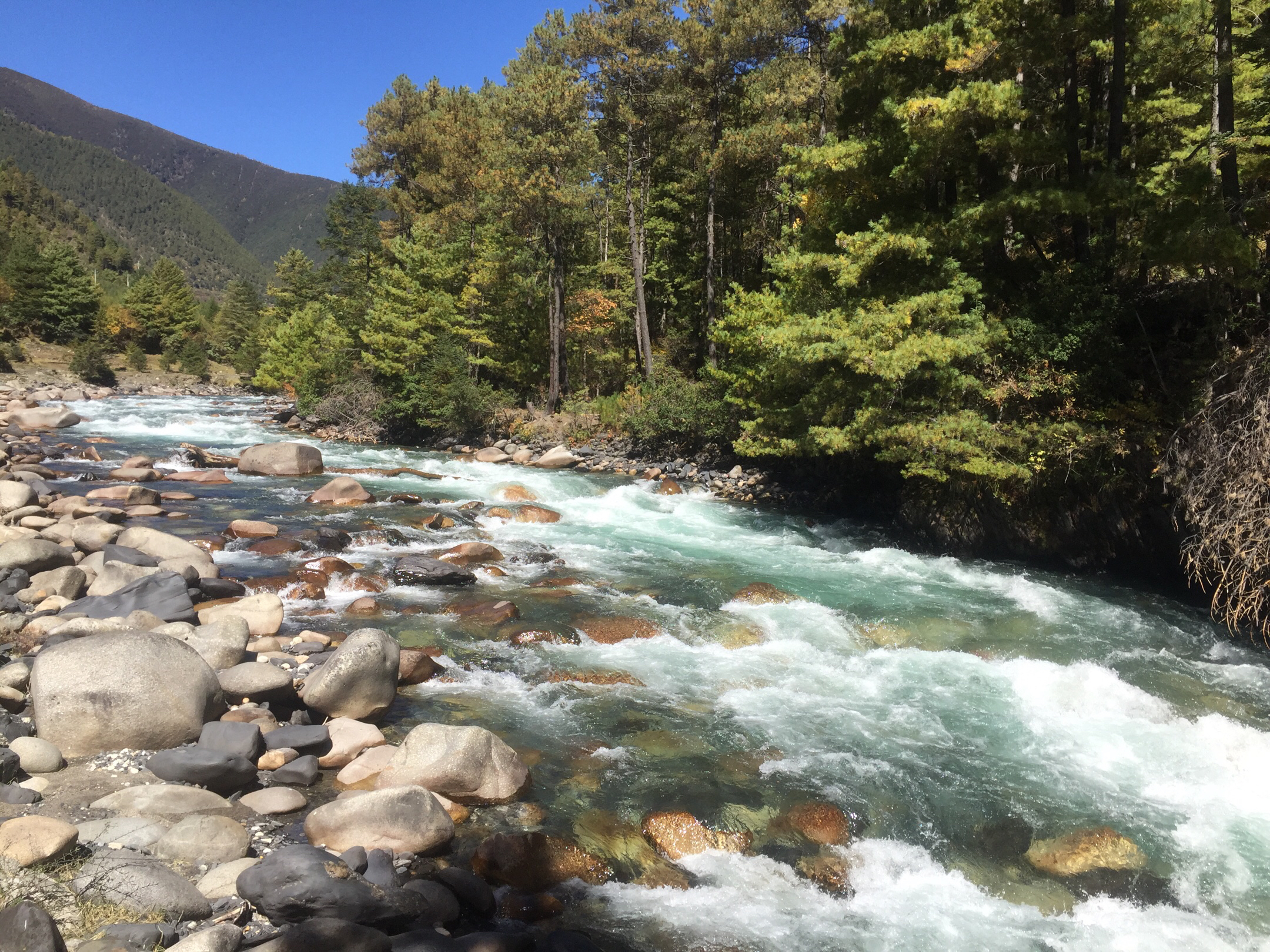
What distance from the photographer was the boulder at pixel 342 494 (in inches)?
655

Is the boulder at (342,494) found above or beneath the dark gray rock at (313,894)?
above

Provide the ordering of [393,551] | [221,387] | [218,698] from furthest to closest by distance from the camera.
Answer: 1. [221,387]
2. [393,551]
3. [218,698]

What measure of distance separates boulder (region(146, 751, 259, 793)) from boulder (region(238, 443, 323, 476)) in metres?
15.9

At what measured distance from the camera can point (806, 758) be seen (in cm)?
683

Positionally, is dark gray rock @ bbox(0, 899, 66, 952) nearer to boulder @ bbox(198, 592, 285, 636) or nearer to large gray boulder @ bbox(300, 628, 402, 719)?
large gray boulder @ bbox(300, 628, 402, 719)

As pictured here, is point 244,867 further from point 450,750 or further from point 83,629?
point 83,629

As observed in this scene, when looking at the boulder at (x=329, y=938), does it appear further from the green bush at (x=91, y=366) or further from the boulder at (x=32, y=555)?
the green bush at (x=91, y=366)

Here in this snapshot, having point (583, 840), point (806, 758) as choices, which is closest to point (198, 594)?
point (583, 840)

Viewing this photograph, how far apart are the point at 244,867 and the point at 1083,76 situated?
19506mm

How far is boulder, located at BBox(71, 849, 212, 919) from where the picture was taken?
4.01 metres

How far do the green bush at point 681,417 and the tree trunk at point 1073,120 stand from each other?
10.1 meters

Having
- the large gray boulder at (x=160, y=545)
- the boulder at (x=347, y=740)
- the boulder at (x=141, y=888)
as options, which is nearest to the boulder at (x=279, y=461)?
the large gray boulder at (x=160, y=545)

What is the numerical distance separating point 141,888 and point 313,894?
35.7 inches

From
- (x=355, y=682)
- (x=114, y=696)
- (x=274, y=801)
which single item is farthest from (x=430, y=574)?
(x=274, y=801)
